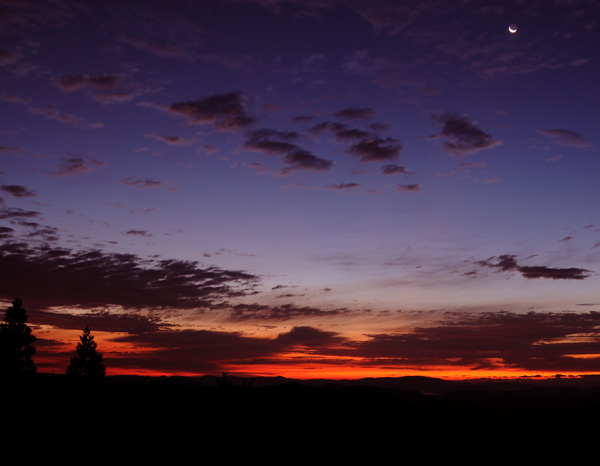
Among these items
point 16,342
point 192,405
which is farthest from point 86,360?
point 192,405

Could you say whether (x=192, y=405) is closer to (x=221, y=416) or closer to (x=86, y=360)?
(x=221, y=416)

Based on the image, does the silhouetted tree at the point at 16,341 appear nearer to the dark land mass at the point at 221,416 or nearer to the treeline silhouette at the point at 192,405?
the treeline silhouette at the point at 192,405

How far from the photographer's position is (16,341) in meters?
81.6

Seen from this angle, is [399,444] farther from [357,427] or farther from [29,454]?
[29,454]

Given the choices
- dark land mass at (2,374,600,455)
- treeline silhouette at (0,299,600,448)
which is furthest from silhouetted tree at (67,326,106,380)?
dark land mass at (2,374,600,455)

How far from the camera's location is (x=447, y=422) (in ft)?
350

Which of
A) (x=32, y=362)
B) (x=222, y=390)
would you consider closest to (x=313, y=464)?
(x=222, y=390)

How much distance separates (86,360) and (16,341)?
2212 cm

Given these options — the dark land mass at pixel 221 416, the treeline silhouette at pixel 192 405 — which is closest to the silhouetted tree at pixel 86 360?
the treeline silhouette at pixel 192 405

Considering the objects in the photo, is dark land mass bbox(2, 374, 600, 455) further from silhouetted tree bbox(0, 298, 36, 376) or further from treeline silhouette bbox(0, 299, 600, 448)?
silhouetted tree bbox(0, 298, 36, 376)

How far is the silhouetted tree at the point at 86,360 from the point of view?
100m

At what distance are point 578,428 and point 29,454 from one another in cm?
16364

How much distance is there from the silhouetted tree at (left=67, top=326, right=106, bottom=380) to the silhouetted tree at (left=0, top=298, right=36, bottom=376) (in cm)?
1857

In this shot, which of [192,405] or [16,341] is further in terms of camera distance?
[16,341]
